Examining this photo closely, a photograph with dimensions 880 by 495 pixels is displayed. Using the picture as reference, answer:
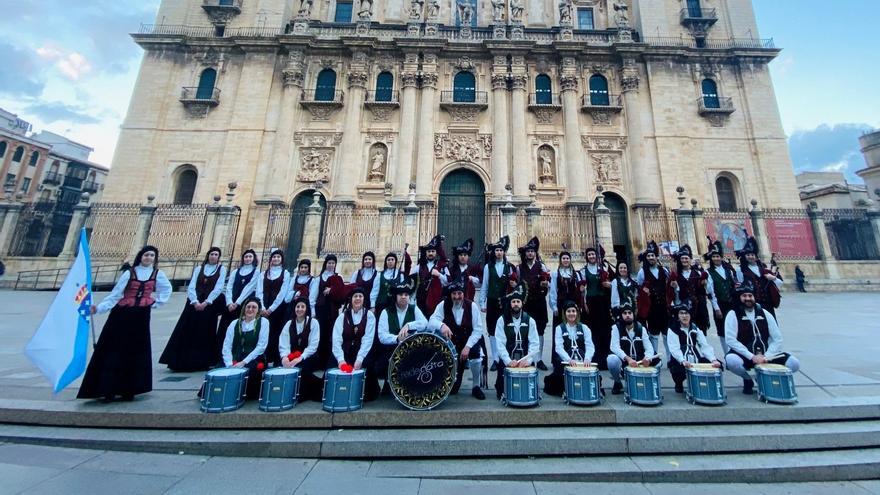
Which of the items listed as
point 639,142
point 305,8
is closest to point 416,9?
point 305,8

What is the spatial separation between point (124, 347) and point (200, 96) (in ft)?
66.3

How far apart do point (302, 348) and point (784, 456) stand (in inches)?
198

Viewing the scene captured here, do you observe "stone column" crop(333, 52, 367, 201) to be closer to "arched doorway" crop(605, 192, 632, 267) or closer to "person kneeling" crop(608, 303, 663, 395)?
"arched doorway" crop(605, 192, 632, 267)

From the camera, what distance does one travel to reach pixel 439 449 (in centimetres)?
327

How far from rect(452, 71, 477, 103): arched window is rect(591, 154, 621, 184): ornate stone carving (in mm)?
7370

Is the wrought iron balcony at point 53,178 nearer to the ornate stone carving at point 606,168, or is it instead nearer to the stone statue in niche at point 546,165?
the stone statue in niche at point 546,165

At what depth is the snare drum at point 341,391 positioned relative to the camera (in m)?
3.61

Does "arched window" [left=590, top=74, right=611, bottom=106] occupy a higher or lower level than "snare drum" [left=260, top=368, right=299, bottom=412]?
higher

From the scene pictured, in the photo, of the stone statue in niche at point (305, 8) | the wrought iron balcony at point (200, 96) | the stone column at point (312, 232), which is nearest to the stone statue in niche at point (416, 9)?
the stone statue in niche at point (305, 8)

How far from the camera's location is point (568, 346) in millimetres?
4199

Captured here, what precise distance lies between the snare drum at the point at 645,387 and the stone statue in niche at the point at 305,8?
79.2 ft

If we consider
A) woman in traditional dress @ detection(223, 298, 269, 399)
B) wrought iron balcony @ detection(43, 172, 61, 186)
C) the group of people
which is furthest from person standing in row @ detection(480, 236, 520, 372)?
wrought iron balcony @ detection(43, 172, 61, 186)

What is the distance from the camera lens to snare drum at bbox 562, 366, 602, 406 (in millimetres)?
3684

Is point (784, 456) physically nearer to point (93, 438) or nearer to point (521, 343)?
point (521, 343)
